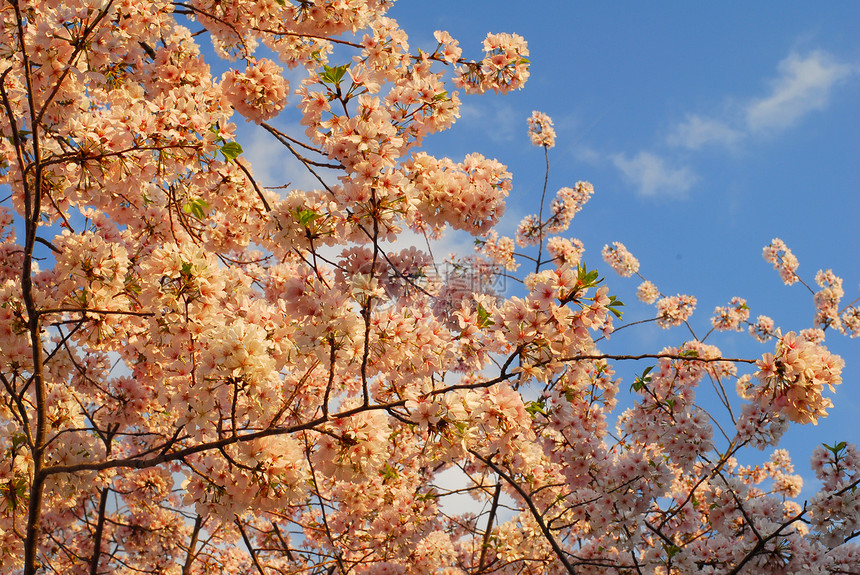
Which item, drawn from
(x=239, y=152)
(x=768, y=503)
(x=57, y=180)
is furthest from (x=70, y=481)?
(x=768, y=503)

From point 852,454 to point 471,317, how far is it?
12.3 ft

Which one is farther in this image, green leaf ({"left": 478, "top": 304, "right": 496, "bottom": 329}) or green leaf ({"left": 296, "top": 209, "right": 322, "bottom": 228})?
green leaf ({"left": 296, "top": 209, "right": 322, "bottom": 228})

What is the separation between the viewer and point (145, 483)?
7.48m

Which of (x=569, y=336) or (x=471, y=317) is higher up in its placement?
(x=471, y=317)

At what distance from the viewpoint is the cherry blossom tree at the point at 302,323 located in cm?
302

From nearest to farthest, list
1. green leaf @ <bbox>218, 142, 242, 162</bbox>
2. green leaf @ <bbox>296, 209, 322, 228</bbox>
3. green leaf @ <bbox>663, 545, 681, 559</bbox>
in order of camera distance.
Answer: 1. green leaf @ <bbox>296, 209, 322, 228</bbox>
2. green leaf @ <bbox>218, 142, 242, 162</bbox>
3. green leaf @ <bbox>663, 545, 681, 559</bbox>

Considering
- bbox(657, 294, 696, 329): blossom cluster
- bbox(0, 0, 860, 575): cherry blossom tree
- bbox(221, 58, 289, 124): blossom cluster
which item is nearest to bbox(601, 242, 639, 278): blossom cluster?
bbox(657, 294, 696, 329): blossom cluster

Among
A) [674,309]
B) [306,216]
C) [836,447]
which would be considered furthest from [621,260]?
[306,216]

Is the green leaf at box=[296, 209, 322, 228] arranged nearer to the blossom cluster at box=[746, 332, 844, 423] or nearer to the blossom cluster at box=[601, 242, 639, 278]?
the blossom cluster at box=[746, 332, 844, 423]

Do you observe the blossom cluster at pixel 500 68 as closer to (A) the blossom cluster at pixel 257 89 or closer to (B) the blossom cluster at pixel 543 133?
(A) the blossom cluster at pixel 257 89

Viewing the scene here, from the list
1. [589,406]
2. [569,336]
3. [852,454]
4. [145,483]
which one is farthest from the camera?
[145,483]

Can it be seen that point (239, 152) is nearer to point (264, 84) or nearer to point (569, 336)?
point (264, 84)

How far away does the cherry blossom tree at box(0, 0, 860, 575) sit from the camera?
302 cm

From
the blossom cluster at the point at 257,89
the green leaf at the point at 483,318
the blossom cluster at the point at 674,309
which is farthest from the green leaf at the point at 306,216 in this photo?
the blossom cluster at the point at 674,309
